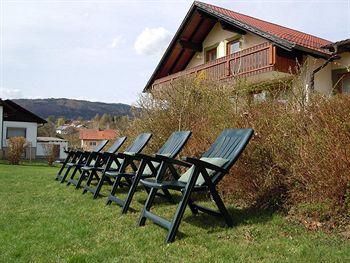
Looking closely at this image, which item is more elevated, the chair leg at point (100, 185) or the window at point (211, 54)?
the window at point (211, 54)

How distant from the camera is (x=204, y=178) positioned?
164 inches

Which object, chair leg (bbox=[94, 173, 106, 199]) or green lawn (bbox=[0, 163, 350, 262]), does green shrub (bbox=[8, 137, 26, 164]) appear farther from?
green lawn (bbox=[0, 163, 350, 262])

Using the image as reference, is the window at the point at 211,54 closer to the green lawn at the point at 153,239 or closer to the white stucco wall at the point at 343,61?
the white stucco wall at the point at 343,61

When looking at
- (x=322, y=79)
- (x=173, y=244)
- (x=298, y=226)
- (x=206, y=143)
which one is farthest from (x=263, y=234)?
(x=322, y=79)

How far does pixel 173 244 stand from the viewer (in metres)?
3.77

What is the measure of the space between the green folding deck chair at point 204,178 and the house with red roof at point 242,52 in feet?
15.2

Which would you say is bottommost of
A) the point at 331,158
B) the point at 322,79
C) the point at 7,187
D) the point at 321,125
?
the point at 7,187

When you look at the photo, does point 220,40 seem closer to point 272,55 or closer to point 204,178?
point 272,55

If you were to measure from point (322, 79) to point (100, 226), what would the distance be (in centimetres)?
1226

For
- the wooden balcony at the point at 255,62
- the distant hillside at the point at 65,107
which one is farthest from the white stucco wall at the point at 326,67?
the distant hillside at the point at 65,107

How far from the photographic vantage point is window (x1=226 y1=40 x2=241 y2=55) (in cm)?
1835

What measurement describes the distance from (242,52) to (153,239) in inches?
495

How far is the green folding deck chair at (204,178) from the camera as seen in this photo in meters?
3.99

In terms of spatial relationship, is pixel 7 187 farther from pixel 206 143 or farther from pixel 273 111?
pixel 273 111
